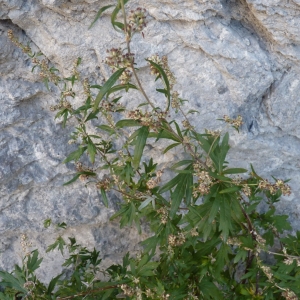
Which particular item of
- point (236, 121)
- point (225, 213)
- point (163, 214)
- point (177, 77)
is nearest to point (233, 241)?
point (225, 213)

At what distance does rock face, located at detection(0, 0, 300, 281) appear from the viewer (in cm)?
256

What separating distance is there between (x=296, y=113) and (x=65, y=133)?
62.2 inches

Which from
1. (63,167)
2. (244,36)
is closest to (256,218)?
(244,36)

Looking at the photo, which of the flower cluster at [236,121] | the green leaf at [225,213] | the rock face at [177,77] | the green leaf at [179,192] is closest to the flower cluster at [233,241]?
the green leaf at [225,213]

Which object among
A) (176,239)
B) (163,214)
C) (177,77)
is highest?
(177,77)

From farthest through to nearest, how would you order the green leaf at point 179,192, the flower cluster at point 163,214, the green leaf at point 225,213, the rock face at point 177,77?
the rock face at point 177,77
the flower cluster at point 163,214
the green leaf at point 179,192
the green leaf at point 225,213

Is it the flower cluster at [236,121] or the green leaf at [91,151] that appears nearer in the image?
the flower cluster at [236,121]

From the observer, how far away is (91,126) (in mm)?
2945

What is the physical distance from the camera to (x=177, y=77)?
2.72m

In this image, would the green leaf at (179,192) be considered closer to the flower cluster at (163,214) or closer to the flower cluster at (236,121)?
the flower cluster at (163,214)

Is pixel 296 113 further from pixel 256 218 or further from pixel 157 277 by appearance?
pixel 157 277

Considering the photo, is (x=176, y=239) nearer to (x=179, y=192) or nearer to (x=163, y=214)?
(x=163, y=214)

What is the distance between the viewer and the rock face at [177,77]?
256 cm

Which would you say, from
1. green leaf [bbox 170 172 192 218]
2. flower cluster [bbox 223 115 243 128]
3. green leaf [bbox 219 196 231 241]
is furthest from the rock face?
green leaf [bbox 219 196 231 241]
